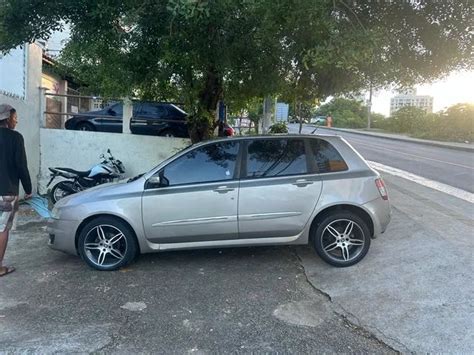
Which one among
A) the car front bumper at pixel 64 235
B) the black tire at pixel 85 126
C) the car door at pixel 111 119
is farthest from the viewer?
the black tire at pixel 85 126

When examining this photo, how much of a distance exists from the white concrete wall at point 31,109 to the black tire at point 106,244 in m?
5.25

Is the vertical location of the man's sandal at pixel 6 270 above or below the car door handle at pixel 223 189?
below

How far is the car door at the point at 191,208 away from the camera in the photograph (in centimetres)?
505

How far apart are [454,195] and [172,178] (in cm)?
680

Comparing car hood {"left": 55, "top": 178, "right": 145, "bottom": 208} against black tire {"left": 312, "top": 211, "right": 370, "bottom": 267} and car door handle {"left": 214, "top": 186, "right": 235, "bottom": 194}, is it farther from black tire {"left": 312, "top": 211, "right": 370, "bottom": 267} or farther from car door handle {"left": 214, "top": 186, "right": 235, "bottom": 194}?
black tire {"left": 312, "top": 211, "right": 370, "bottom": 267}

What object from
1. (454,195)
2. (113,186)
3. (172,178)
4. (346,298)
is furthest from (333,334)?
(454,195)

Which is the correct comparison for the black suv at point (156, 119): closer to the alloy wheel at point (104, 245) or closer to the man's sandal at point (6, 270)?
the alloy wheel at point (104, 245)

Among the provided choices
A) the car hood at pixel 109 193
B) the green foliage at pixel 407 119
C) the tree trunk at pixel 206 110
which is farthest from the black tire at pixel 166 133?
the green foliage at pixel 407 119

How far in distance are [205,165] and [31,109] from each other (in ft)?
20.9

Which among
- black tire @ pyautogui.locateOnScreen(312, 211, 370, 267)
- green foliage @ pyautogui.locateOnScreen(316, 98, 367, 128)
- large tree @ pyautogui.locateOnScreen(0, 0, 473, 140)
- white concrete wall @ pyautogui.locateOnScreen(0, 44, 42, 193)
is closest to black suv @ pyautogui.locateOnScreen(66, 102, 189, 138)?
white concrete wall @ pyautogui.locateOnScreen(0, 44, 42, 193)

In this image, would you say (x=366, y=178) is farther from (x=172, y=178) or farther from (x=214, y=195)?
(x=172, y=178)

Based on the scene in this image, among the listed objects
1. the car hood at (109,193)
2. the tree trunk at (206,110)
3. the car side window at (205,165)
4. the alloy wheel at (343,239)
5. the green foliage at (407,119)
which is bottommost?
the alloy wheel at (343,239)

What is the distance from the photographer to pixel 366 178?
205 inches

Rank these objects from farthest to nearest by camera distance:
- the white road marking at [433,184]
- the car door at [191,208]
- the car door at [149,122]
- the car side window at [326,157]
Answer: the car door at [149,122] < the white road marking at [433,184] < the car side window at [326,157] < the car door at [191,208]
